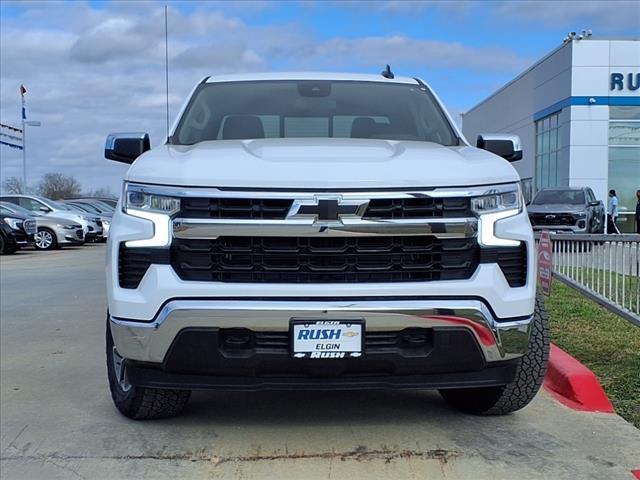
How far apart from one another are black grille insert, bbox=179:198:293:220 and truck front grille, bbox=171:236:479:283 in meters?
0.10

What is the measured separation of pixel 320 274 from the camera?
3.26m

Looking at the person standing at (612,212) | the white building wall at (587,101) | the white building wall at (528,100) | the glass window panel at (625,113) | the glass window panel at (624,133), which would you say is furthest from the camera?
the white building wall at (528,100)

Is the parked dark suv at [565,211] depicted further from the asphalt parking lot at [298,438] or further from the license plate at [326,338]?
the license plate at [326,338]

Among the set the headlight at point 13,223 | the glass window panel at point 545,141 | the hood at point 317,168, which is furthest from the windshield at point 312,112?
the glass window panel at point 545,141

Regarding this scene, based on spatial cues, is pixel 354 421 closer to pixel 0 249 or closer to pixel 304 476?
pixel 304 476

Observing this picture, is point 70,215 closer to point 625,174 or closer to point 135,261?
point 135,261

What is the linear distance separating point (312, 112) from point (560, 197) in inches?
574

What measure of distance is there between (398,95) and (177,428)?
2.65 m

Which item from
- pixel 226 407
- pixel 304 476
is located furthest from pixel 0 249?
pixel 304 476

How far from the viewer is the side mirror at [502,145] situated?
456cm

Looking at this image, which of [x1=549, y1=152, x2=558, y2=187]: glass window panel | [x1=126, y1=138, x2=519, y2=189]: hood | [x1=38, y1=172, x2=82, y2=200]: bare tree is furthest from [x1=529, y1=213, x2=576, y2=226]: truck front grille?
[x1=38, y1=172, x2=82, y2=200]: bare tree

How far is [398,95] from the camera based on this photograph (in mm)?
4996

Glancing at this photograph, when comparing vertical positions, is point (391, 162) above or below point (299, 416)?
above

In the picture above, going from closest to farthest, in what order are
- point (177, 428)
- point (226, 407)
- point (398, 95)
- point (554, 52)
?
point (177, 428) < point (226, 407) < point (398, 95) < point (554, 52)
